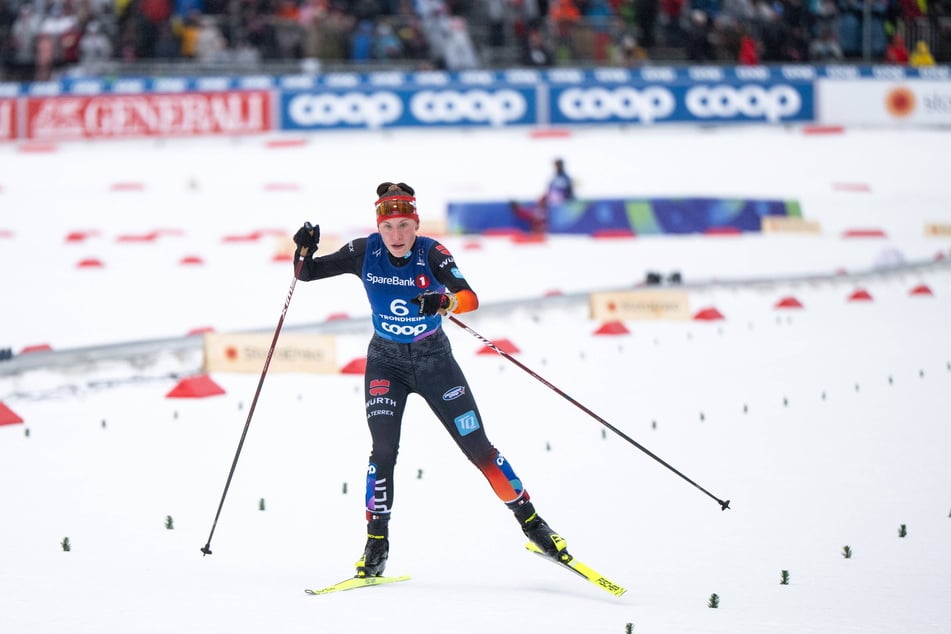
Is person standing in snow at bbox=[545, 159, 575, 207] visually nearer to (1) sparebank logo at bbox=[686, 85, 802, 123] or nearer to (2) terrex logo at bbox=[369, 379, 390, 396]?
(1) sparebank logo at bbox=[686, 85, 802, 123]

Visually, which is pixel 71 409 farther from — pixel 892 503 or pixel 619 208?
pixel 619 208

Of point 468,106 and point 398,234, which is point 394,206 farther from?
point 468,106

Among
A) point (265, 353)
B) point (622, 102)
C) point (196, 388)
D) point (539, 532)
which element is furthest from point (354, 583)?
point (622, 102)

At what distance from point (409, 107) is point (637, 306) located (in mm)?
13523

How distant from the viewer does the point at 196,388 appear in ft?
38.6

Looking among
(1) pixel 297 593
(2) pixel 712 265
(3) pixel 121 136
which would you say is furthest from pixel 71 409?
(3) pixel 121 136

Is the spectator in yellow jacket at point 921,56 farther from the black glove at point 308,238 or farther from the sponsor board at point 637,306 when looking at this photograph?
the black glove at point 308,238

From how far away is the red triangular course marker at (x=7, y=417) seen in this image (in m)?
10.5

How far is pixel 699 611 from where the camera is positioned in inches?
249

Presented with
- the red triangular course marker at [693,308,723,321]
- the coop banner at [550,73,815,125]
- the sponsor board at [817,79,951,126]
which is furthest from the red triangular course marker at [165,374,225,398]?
the sponsor board at [817,79,951,126]

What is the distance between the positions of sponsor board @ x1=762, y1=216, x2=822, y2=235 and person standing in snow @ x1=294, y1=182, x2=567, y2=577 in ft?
51.2

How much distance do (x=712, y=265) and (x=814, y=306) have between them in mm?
2953

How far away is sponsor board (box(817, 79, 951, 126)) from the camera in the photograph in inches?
1101

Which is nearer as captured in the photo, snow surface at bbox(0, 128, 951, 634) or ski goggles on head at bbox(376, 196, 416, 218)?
snow surface at bbox(0, 128, 951, 634)
